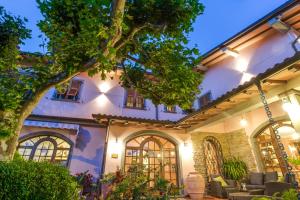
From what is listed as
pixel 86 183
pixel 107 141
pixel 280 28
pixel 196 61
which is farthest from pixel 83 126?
pixel 280 28

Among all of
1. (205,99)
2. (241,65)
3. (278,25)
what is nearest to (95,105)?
(205,99)

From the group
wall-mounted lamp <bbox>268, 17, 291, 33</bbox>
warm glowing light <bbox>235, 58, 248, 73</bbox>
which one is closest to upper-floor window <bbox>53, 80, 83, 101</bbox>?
warm glowing light <bbox>235, 58, 248, 73</bbox>

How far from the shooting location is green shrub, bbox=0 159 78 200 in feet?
7.88

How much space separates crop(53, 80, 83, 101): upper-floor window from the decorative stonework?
6489mm

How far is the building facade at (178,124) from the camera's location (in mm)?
6891

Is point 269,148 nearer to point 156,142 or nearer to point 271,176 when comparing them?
point 271,176

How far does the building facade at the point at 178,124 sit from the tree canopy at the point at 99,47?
217 cm

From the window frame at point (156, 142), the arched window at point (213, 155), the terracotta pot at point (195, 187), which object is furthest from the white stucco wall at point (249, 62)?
the terracotta pot at point (195, 187)

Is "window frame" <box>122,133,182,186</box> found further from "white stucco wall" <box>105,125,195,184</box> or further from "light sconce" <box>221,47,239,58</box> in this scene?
"light sconce" <box>221,47,239,58</box>

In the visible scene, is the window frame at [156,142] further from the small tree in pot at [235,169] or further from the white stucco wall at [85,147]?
the small tree in pot at [235,169]

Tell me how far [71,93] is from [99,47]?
585cm

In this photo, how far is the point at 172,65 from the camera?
4.57 metres

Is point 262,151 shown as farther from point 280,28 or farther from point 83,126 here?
point 83,126

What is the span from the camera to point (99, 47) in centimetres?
359
